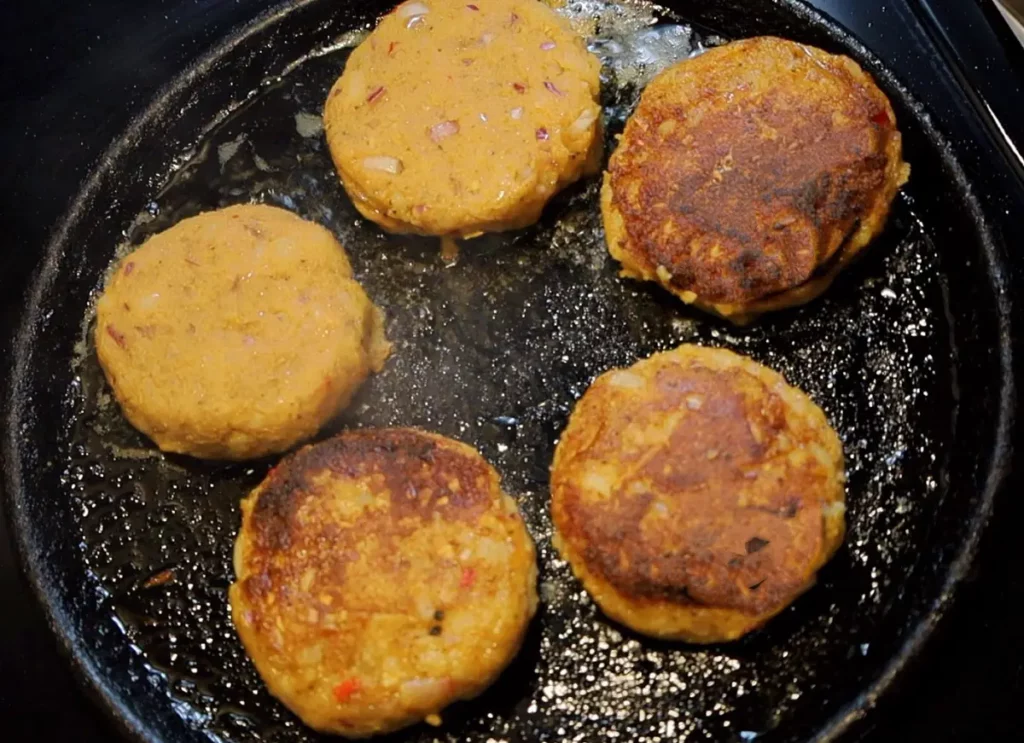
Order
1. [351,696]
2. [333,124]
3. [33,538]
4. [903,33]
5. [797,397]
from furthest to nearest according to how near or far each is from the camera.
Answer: [903,33] → [333,124] → [33,538] → [797,397] → [351,696]

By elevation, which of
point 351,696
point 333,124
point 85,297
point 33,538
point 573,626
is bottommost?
point 573,626

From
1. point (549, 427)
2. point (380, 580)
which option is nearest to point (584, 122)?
point (549, 427)

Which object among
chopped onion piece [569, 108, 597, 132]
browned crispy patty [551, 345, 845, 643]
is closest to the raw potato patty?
chopped onion piece [569, 108, 597, 132]

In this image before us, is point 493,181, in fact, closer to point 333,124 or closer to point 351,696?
point 333,124

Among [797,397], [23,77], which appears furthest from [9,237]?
[797,397]

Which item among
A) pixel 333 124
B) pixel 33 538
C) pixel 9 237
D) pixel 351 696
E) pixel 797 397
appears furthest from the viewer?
pixel 9 237

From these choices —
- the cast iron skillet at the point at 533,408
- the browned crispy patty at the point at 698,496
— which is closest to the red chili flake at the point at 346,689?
the cast iron skillet at the point at 533,408
